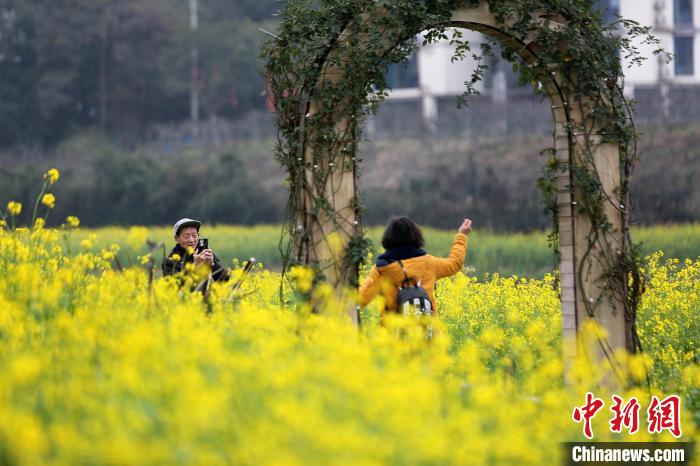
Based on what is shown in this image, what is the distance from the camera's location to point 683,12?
40.9 meters

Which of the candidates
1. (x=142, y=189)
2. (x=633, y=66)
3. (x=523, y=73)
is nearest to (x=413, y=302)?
(x=523, y=73)

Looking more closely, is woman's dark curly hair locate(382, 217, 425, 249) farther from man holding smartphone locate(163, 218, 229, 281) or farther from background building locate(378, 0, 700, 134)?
background building locate(378, 0, 700, 134)

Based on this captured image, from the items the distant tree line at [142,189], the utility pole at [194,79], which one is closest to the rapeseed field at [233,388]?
the distant tree line at [142,189]

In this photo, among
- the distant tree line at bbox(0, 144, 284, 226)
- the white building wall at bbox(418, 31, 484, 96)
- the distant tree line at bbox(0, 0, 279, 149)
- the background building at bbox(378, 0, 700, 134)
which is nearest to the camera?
the background building at bbox(378, 0, 700, 134)

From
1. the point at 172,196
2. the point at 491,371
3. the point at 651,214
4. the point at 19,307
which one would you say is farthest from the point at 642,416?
the point at 172,196

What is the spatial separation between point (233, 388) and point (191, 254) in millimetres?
3893

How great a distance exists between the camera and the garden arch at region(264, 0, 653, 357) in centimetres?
720

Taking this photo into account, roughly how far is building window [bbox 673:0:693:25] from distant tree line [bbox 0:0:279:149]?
50.1 ft

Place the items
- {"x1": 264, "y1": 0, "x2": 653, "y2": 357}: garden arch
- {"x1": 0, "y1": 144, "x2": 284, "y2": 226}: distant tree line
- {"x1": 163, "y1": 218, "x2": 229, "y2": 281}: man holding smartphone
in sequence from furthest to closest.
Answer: {"x1": 0, "y1": 144, "x2": 284, "y2": 226}: distant tree line
{"x1": 163, "y1": 218, "x2": 229, "y2": 281}: man holding smartphone
{"x1": 264, "y1": 0, "x2": 653, "y2": 357}: garden arch

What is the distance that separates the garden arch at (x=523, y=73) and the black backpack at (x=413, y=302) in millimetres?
540

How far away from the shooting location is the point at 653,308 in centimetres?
1059

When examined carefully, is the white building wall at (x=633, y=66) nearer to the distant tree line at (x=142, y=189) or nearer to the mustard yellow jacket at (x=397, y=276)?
the distant tree line at (x=142, y=189)

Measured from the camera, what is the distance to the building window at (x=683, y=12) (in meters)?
40.8

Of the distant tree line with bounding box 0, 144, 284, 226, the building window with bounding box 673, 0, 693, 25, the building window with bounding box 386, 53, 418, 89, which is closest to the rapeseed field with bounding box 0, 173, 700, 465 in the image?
the distant tree line with bounding box 0, 144, 284, 226
